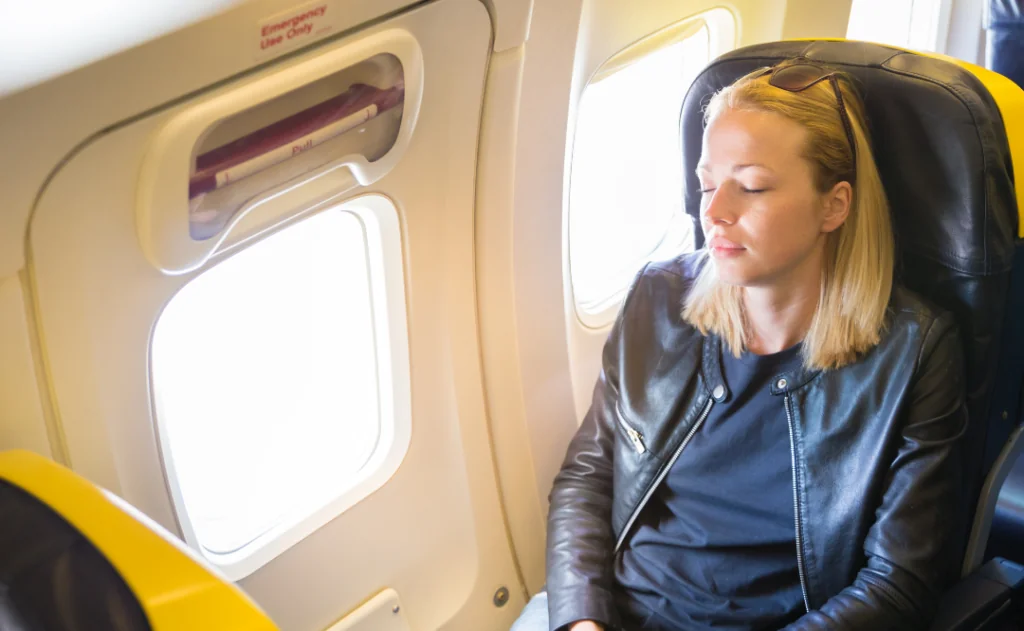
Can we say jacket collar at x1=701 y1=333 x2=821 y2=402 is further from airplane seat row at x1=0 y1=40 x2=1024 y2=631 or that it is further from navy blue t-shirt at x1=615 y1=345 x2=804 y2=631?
airplane seat row at x1=0 y1=40 x2=1024 y2=631

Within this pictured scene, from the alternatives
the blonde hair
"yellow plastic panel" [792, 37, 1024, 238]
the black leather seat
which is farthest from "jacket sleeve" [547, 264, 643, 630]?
"yellow plastic panel" [792, 37, 1024, 238]

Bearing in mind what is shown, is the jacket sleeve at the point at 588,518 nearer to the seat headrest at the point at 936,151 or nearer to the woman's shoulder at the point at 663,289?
the woman's shoulder at the point at 663,289

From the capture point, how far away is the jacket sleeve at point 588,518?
5.73ft

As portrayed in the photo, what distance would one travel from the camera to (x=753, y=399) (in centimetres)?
171

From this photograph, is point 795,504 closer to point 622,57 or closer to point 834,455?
point 834,455

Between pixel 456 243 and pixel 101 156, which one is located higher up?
pixel 101 156

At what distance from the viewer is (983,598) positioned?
64.6 inches

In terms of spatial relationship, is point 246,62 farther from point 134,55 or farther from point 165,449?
point 165,449

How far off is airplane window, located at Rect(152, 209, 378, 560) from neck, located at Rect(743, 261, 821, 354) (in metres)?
0.71

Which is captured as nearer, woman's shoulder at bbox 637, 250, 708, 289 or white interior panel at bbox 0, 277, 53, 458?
white interior panel at bbox 0, 277, 53, 458

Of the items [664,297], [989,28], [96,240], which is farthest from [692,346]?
[989,28]

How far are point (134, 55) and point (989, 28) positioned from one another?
3.19 metres

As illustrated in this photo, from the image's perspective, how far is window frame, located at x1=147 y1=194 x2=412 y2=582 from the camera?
65.4 inches

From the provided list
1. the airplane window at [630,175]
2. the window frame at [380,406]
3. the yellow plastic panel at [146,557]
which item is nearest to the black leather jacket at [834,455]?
the window frame at [380,406]
